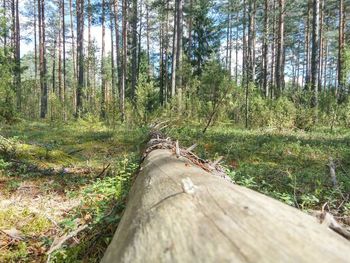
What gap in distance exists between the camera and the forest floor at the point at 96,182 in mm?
2977

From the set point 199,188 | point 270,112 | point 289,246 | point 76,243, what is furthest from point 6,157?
point 270,112

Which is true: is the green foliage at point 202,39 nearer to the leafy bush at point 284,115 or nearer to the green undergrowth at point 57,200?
the leafy bush at point 284,115

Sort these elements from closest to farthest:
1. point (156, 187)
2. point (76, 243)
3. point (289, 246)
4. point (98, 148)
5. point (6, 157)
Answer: point (289, 246) → point (156, 187) → point (76, 243) → point (6, 157) → point (98, 148)

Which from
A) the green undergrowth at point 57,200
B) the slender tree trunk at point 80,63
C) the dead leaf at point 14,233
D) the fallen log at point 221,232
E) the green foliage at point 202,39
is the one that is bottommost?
the dead leaf at point 14,233

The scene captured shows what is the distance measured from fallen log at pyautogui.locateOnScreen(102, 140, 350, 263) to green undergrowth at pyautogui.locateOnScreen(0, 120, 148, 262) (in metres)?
1.21

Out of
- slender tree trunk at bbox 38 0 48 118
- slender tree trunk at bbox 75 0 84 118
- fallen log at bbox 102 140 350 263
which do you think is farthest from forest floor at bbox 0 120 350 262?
slender tree trunk at bbox 38 0 48 118

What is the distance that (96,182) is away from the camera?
4.41 m

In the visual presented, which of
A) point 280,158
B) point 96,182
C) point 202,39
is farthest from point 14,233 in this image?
point 202,39

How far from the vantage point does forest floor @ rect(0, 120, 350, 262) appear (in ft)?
9.77

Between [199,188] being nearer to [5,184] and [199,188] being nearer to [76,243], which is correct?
[76,243]

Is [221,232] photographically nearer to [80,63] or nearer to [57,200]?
[57,200]

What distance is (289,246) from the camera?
3.66ft

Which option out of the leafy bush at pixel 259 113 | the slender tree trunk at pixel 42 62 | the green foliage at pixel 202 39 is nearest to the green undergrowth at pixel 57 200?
the leafy bush at pixel 259 113

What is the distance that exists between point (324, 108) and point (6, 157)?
13870mm
